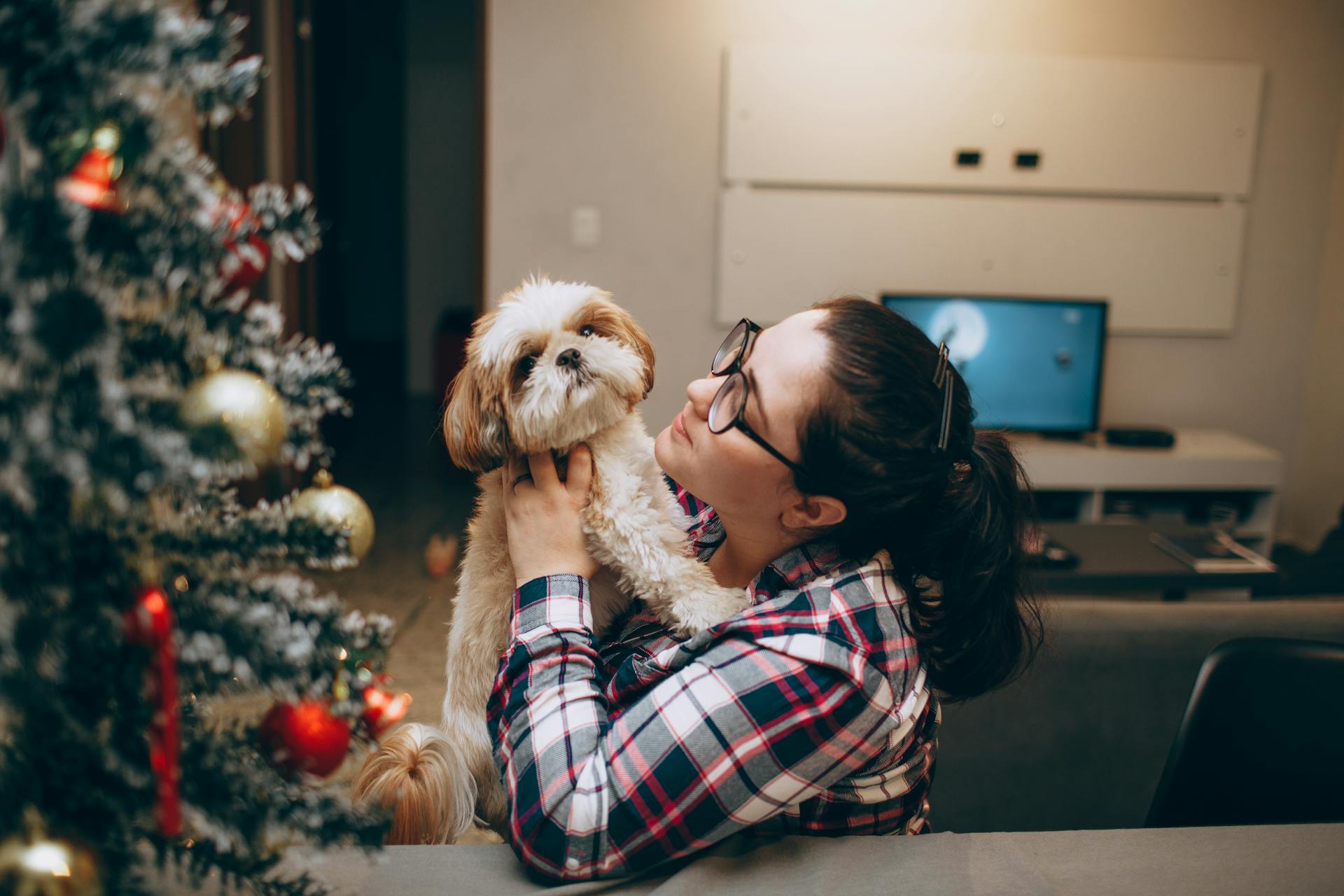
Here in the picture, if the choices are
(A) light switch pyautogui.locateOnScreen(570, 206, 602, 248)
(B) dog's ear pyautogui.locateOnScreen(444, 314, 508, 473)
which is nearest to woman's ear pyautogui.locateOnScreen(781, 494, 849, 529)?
(B) dog's ear pyautogui.locateOnScreen(444, 314, 508, 473)

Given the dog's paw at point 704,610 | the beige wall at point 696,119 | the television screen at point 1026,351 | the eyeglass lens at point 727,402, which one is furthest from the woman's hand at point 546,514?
the television screen at point 1026,351

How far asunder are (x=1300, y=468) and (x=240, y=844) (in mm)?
5239

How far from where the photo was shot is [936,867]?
0.89 meters

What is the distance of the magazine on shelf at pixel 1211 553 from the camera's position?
8.97 ft

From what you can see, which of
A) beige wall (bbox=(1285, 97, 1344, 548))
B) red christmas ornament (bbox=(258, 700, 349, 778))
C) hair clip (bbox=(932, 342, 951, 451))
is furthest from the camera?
beige wall (bbox=(1285, 97, 1344, 548))

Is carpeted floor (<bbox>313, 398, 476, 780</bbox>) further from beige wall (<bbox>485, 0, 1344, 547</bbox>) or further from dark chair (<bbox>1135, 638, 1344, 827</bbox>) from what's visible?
dark chair (<bbox>1135, 638, 1344, 827</bbox>)

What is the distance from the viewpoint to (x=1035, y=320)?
4.05m

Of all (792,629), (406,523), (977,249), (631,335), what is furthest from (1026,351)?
(792,629)

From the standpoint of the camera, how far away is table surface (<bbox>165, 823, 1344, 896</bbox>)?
857 mm

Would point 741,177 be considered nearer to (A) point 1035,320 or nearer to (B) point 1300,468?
(A) point 1035,320

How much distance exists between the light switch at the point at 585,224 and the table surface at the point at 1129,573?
2.31m

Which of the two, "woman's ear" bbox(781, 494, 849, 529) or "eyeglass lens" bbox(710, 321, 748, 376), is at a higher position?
"eyeglass lens" bbox(710, 321, 748, 376)

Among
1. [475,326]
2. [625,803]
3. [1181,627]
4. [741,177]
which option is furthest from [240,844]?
[741,177]

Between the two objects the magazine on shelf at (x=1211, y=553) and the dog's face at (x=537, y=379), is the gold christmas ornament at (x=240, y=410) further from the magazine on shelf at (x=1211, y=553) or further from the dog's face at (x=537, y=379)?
the magazine on shelf at (x=1211, y=553)
